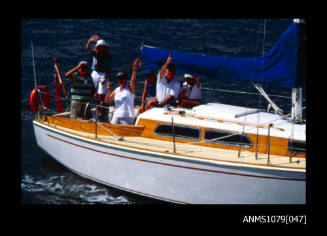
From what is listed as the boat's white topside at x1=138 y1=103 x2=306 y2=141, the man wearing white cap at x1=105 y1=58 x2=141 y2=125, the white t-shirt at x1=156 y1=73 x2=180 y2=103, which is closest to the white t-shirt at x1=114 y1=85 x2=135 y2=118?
the man wearing white cap at x1=105 y1=58 x2=141 y2=125

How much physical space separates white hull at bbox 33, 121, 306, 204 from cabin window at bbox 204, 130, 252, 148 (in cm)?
81

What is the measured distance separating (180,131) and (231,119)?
1.14m

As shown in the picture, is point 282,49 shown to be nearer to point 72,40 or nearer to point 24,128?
point 24,128

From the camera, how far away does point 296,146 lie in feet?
26.0

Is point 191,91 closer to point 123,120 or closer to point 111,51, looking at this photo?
point 123,120

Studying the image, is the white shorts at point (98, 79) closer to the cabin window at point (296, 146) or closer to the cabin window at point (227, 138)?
the cabin window at point (227, 138)

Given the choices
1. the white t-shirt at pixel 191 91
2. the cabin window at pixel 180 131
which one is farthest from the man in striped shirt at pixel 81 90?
the white t-shirt at pixel 191 91

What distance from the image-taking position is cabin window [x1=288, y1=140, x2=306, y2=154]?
7.88m

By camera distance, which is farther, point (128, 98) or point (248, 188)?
point (128, 98)

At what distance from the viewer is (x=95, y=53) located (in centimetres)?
1003

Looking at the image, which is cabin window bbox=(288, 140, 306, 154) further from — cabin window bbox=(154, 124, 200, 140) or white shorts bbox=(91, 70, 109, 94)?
white shorts bbox=(91, 70, 109, 94)

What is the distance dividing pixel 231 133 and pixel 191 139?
0.88 m

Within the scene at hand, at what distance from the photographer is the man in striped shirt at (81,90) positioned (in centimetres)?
932

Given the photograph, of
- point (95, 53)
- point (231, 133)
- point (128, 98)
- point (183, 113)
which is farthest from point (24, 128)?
point (231, 133)
